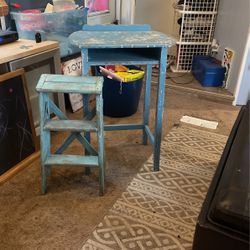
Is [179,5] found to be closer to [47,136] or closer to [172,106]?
[172,106]

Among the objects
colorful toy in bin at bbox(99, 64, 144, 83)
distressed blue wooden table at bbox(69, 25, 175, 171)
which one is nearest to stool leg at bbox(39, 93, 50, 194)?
distressed blue wooden table at bbox(69, 25, 175, 171)

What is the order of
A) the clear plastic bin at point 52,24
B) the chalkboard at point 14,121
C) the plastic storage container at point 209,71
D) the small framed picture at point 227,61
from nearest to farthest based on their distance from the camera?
the chalkboard at point 14,121 → the clear plastic bin at point 52,24 → the small framed picture at point 227,61 → the plastic storage container at point 209,71

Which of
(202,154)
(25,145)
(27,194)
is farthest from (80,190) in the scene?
(202,154)

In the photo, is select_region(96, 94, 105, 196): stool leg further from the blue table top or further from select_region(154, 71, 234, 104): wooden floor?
select_region(154, 71, 234, 104): wooden floor

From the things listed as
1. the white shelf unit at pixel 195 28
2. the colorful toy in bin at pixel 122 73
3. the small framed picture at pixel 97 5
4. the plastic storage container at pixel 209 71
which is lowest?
the plastic storage container at pixel 209 71

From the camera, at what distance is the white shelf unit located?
10.0ft

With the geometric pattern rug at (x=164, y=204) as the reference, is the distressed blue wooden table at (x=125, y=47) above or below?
above

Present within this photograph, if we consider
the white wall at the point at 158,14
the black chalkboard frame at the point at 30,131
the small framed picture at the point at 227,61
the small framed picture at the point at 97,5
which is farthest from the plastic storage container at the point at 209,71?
the black chalkboard frame at the point at 30,131

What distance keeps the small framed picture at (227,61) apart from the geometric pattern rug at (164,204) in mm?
1099

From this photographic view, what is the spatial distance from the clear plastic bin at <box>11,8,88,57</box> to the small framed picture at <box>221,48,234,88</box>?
152cm

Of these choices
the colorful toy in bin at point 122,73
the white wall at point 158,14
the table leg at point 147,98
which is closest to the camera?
the table leg at point 147,98

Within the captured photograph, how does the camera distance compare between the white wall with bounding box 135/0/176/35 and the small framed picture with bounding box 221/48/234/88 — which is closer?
the small framed picture with bounding box 221/48/234/88

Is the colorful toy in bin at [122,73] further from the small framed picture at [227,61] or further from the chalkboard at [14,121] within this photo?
the small framed picture at [227,61]

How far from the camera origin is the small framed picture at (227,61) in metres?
2.78
